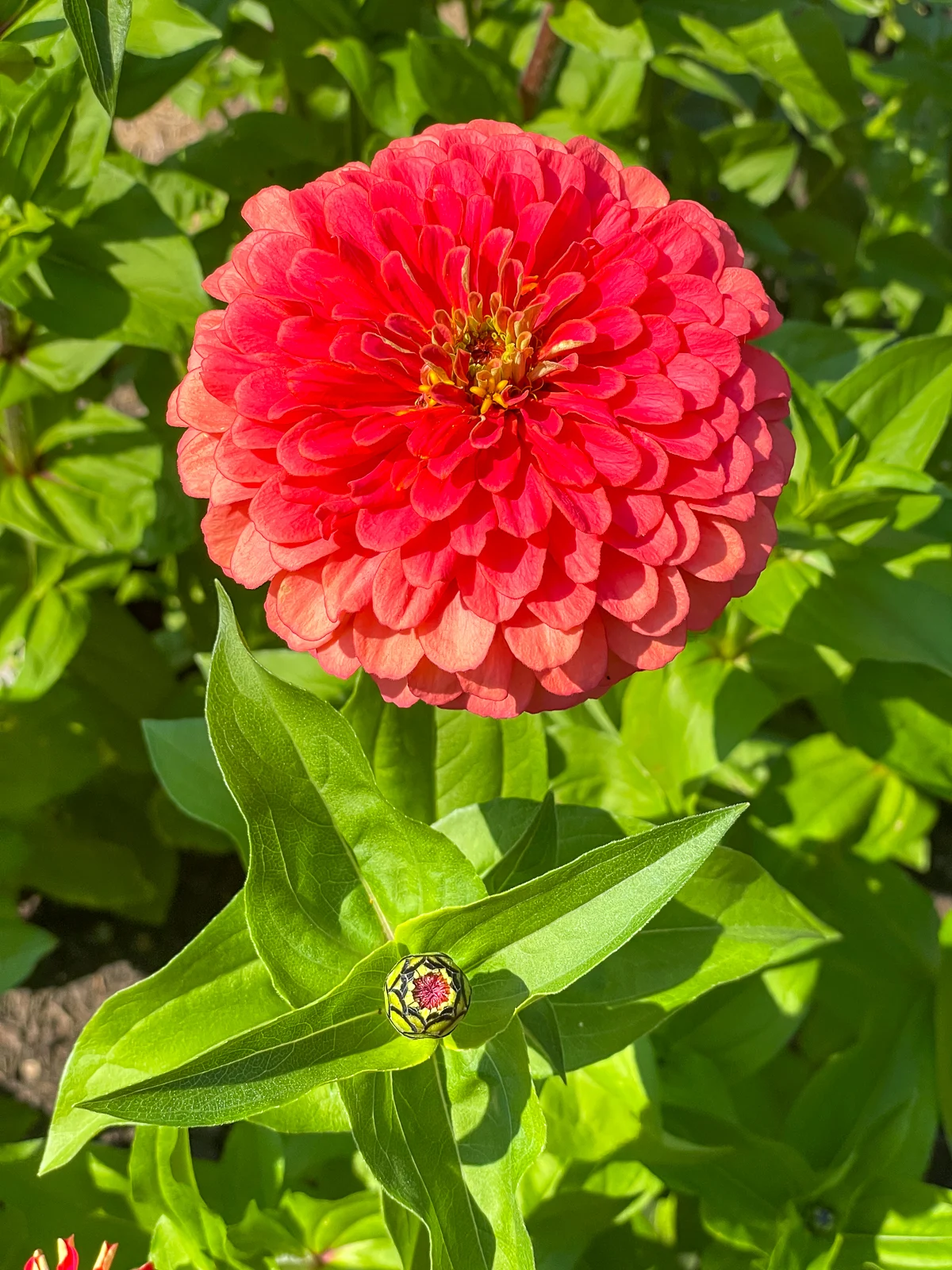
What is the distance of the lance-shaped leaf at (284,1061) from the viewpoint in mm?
614

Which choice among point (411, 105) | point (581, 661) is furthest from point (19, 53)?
point (581, 661)

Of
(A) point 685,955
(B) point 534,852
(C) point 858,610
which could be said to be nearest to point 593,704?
(C) point 858,610

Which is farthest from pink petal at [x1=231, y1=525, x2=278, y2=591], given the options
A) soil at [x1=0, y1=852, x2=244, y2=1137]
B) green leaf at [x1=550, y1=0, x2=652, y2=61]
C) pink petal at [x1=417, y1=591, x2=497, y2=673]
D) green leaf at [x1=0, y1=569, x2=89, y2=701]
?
soil at [x1=0, y1=852, x2=244, y2=1137]

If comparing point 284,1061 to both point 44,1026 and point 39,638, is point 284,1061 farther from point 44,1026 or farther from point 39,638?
point 44,1026

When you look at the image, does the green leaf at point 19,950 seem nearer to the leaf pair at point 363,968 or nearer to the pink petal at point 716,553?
the leaf pair at point 363,968

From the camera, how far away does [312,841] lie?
0.84 m

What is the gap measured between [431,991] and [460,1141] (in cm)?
20

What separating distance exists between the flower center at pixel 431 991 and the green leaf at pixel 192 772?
0.45 m

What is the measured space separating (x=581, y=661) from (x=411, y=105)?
953 mm

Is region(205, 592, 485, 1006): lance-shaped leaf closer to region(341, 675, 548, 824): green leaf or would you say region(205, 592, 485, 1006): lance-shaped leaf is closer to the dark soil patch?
region(341, 675, 548, 824): green leaf

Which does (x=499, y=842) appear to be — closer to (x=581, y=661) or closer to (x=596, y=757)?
(x=581, y=661)

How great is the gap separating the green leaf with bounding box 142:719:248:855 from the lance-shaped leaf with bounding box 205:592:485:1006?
0.93 feet

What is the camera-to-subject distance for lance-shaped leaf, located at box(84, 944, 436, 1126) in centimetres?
61

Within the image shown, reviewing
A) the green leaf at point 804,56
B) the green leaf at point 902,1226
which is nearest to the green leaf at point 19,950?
the green leaf at point 902,1226
